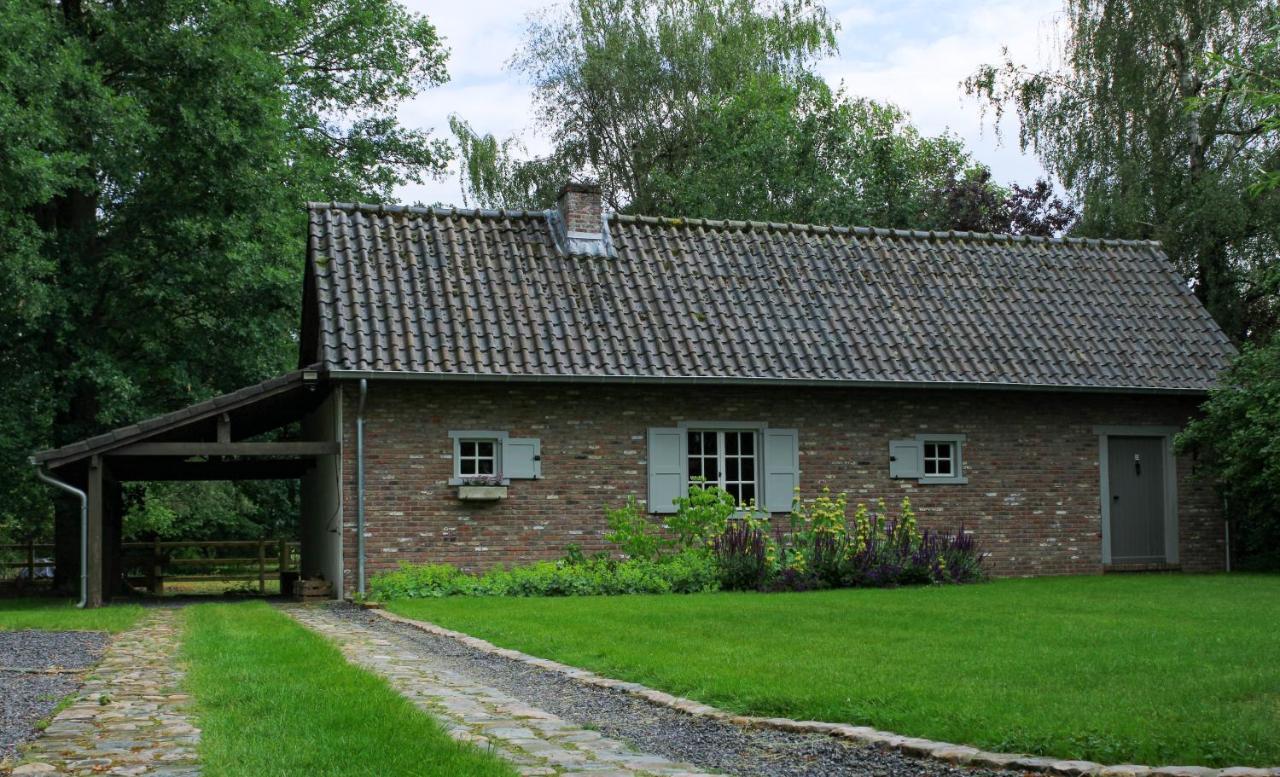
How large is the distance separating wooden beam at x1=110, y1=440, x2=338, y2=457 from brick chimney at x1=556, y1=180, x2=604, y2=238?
5.21 meters

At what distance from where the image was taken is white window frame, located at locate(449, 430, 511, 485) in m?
17.8

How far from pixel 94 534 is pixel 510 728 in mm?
11423

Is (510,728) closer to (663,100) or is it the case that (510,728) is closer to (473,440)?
(473,440)

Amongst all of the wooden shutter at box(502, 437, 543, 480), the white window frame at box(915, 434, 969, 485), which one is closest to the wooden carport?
the wooden shutter at box(502, 437, 543, 480)

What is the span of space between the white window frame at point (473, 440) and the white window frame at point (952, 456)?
239 inches

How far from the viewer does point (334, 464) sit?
60.2ft

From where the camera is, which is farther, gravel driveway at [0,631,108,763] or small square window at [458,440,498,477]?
small square window at [458,440,498,477]

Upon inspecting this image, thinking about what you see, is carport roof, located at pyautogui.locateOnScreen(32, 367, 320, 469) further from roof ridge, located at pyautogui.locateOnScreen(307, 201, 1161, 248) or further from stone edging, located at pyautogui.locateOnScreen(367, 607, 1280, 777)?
stone edging, located at pyautogui.locateOnScreen(367, 607, 1280, 777)

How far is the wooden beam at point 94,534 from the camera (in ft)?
54.3

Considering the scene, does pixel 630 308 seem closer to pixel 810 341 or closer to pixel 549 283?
pixel 549 283

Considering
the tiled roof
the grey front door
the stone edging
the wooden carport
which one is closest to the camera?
the stone edging

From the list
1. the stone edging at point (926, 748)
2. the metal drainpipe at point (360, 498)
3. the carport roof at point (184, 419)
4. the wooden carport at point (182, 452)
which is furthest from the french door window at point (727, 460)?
the stone edging at point (926, 748)

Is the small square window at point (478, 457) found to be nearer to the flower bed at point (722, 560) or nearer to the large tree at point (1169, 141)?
the flower bed at point (722, 560)

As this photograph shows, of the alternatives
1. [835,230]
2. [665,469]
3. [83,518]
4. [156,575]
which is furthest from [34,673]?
[835,230]
